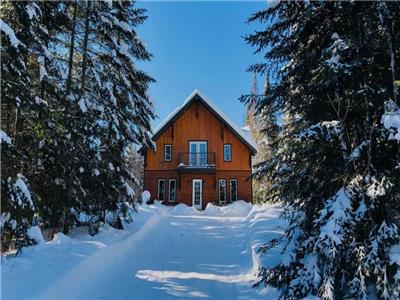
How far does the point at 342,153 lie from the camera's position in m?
5.59

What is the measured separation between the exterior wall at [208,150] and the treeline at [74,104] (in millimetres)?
12290

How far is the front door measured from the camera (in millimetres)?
→ 25203

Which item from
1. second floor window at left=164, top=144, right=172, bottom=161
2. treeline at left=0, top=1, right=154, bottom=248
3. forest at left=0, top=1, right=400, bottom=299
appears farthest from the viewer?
second floor window at left=164, top=144, right=172, bottom=161

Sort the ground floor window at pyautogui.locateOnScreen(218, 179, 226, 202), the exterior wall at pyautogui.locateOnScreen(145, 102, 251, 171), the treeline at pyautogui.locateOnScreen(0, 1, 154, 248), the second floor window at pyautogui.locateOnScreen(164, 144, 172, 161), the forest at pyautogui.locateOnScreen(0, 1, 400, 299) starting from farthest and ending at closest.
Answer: the second floor window at pyautogui.locateOnScreen(164, 144, 172, 161) < the exterior wall at pyautogui.locateOnScreen(145, 102, 251, 171) < the ground floor window at pyautogui.locateOnScreen(218, 179, 226, 202) < the treeline at pyautogui.locateOnScreen(0, 1, 154, 248) < the forest at pyautogui.locateOnScreen(0, 1, 400, 299)

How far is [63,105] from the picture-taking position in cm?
980

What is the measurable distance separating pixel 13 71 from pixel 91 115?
14.4ft

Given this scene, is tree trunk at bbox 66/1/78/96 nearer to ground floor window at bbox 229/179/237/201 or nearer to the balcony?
the balcony

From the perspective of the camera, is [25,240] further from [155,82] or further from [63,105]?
[155,82]

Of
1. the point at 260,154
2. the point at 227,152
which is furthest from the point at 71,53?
the point at 260,154

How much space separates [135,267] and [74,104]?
16.5 ft

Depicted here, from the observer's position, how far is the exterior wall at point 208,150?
25272 mm

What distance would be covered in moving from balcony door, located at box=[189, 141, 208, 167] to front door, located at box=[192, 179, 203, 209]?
129 cm

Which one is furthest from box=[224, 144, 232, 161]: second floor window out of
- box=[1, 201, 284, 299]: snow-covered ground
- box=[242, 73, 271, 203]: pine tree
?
box=[1, 201, 284, 299]: snow-covered ground

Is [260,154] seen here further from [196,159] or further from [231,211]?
[231,211]
